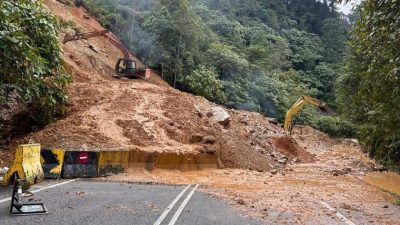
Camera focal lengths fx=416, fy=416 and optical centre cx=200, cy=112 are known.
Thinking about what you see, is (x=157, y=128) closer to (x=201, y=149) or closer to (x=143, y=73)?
(x=201, y=149)

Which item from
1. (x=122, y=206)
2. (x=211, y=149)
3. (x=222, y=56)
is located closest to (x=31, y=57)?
(x=122, y=206)

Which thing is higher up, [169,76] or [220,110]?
[169,76]

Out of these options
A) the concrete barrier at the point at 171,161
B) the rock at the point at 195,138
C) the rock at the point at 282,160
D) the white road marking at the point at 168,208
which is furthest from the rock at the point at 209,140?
the white road marking at the point at 168,208

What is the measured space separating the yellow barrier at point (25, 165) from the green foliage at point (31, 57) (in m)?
1.96

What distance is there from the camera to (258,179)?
49.8 ft

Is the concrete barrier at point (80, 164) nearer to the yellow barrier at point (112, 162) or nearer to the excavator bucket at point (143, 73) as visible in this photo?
the yellow barrier at point (112, 162)

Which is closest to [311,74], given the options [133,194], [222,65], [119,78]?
[222,65]

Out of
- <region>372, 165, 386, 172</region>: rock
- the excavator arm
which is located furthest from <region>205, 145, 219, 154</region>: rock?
the excavator arm

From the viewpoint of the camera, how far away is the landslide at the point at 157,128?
15.4 meters

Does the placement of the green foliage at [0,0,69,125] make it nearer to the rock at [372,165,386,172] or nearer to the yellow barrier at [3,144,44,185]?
the yellow barrier at [3,144,44,185]

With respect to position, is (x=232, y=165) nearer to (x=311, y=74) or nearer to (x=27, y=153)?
(x=27, y=153)

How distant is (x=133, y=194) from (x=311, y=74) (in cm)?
5460

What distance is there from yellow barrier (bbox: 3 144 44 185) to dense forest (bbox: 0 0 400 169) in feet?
6.43

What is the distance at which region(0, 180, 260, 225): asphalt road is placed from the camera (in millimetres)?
6773
